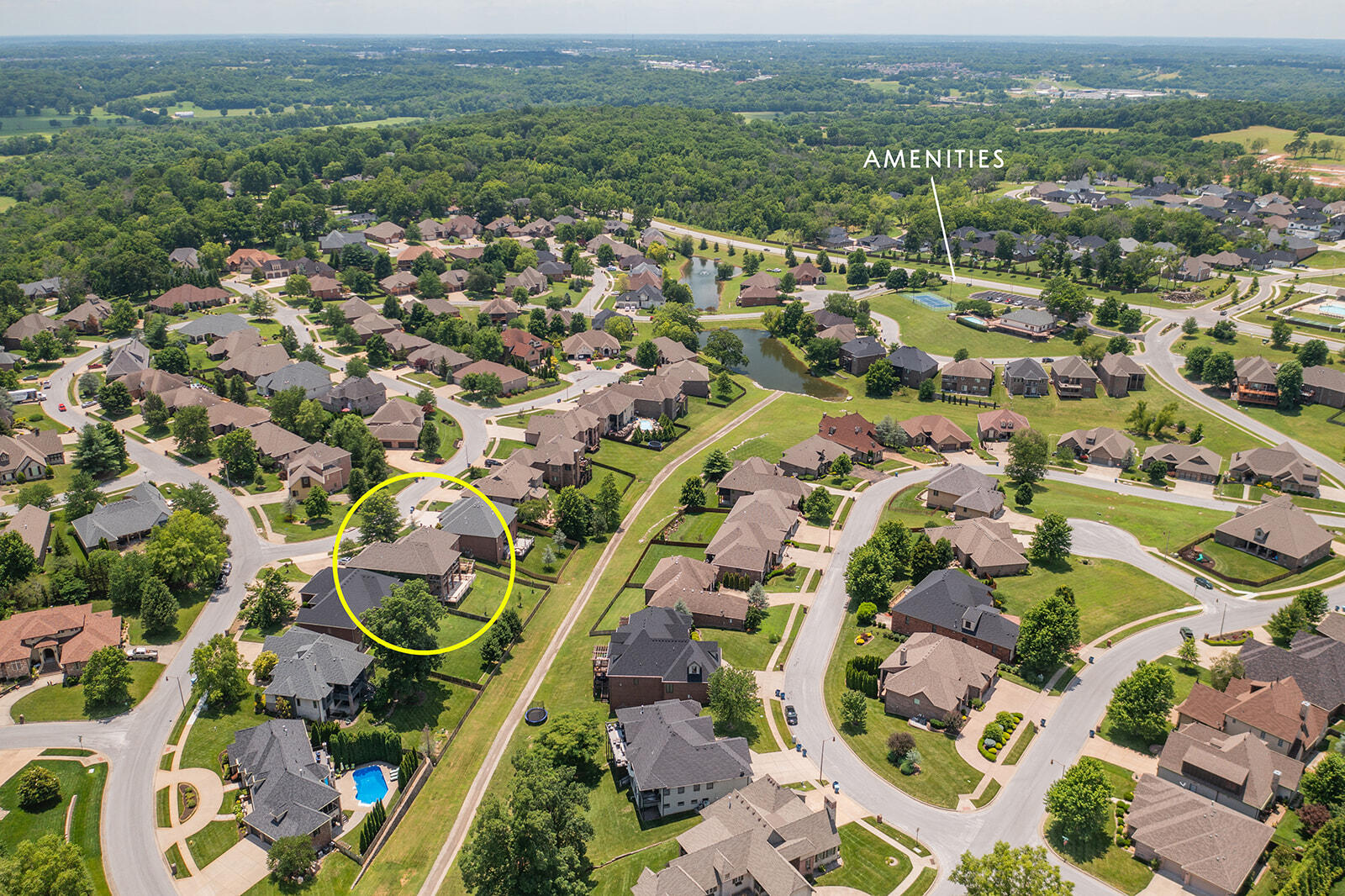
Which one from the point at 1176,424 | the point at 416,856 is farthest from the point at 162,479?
the point at 1176,424

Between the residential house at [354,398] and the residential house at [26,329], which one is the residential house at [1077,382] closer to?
the residential house at [354,398]

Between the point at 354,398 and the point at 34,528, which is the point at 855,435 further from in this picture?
the point at 34,528

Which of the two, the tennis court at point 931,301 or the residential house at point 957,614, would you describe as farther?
the tennis court at point 931,301

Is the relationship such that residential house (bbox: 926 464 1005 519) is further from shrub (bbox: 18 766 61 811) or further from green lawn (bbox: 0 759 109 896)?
shrub (bbox: 18 766 61 811)

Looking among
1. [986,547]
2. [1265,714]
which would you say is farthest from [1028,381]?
[1265,714]

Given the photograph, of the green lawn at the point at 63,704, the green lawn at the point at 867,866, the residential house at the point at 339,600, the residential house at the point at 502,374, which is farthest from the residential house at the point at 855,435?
the green lawn at the point at 63,704
